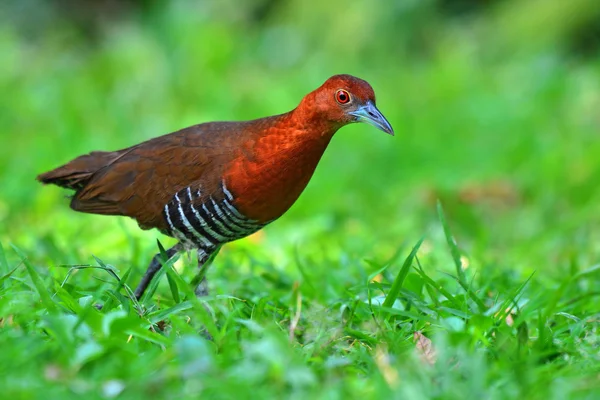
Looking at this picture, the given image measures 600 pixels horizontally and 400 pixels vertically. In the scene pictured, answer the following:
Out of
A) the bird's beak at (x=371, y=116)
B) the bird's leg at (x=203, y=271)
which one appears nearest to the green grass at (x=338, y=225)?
the bird's leg at (x=203, y=271)

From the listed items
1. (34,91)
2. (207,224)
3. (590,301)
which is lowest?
(590,301)

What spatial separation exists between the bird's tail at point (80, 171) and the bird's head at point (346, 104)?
42.9 inches

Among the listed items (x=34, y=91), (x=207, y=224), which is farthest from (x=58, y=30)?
(x=207, y=224)

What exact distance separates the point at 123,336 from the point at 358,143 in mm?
5056

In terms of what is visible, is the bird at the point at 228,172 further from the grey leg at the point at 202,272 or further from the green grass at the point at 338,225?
the green grass at the point at 338,225

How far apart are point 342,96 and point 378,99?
494 centimetres

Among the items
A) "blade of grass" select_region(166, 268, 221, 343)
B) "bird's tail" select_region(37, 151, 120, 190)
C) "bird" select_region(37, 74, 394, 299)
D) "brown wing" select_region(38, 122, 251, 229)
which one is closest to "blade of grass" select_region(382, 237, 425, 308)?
"bird" select_region(37, 74, 394, 299)

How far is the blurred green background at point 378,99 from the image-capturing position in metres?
6.04

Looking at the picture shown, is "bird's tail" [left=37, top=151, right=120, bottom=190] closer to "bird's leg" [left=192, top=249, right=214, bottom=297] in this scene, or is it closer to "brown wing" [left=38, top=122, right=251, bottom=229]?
"brown wing" [left=38, top=122, right=251, bottom=229]

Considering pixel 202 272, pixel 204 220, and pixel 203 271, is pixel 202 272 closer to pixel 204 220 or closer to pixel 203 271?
pixel 203 271

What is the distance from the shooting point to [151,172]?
4078mm

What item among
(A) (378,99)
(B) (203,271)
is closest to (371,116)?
(B) (203,271)

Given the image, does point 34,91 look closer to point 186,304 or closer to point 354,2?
point 354,2

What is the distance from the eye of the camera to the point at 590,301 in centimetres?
400
